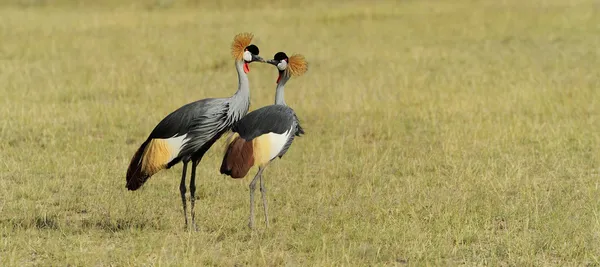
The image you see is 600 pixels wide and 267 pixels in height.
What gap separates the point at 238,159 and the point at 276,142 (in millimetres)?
333

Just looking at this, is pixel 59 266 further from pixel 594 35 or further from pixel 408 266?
pixel 594 35

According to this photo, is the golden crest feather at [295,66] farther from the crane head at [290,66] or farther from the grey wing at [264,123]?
the grey wing at [264,123]

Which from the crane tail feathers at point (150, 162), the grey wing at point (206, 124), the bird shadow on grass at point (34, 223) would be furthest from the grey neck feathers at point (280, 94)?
the bird shadow on grass at point (34, 223)

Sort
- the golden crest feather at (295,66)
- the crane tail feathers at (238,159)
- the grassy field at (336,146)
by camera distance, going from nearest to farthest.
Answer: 1. the crane tail feathers at (238,159)
2. the grassy field at (336,146)
3. the golden crest feather at (295,66)

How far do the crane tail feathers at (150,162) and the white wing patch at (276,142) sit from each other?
73 cm

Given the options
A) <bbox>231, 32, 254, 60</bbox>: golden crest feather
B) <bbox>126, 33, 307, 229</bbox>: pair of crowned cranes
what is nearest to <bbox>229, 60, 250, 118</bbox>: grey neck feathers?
<bbox>126, 33, 307, 229</bbox>: pair of crowned cranes

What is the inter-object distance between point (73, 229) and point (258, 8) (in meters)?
21.2

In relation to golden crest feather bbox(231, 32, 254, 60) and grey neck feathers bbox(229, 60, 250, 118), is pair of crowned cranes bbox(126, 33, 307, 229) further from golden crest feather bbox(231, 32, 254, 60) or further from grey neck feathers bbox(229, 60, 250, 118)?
golden crest feather bbox(231, 32, 254, 60)

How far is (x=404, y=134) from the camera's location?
10.7 meters

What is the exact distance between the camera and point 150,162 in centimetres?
622

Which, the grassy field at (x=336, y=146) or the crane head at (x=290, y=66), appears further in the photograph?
the crane head at (x=290, y=66)

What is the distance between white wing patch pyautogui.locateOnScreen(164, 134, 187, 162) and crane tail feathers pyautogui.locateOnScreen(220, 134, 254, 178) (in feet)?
1.11

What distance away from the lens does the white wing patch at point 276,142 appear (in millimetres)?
6241

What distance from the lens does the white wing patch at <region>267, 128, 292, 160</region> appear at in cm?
624
